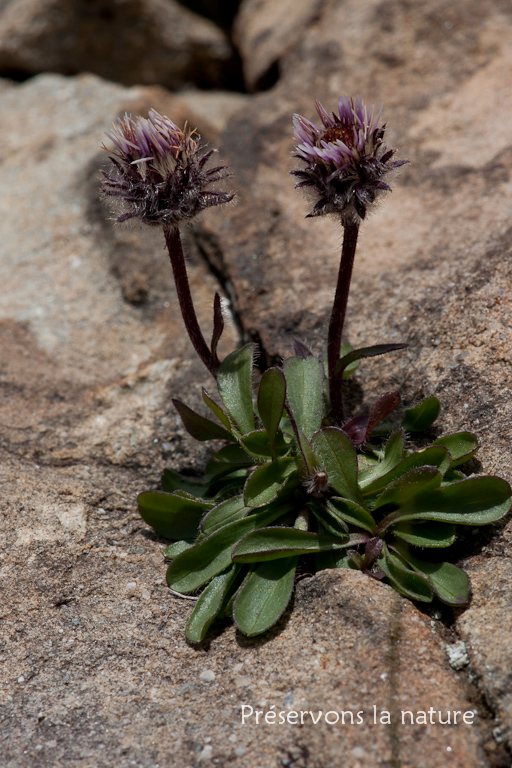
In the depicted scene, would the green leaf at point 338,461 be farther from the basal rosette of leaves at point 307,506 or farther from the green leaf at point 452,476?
the green leaf at point 452,476

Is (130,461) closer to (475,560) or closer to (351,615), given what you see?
(351,615)

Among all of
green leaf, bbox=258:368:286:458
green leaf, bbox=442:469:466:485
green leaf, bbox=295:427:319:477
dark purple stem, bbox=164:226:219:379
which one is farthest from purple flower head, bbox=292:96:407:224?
green leaf, bbox=442:469:466:485

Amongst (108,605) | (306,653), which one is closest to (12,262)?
(108,605)

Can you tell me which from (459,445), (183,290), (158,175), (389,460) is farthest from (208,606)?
(158,175)

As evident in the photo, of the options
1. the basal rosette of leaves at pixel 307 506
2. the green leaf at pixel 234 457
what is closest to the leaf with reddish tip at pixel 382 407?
the basal rosette of leaves at pixel 307 506

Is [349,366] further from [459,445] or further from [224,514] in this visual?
[224,514]

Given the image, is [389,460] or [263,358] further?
[263,358]
